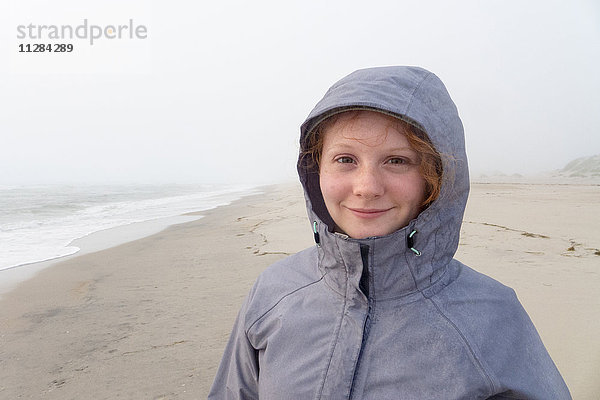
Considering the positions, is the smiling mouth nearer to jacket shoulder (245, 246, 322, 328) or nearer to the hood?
the hood

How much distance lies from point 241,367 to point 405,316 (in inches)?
26.2

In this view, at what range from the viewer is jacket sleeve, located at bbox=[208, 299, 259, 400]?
1432 millimetres

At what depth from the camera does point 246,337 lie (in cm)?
143

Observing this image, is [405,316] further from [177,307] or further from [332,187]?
[177,307]

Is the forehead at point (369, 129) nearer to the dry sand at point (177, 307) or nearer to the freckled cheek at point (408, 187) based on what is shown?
the freckled cheek at point (408, 187)

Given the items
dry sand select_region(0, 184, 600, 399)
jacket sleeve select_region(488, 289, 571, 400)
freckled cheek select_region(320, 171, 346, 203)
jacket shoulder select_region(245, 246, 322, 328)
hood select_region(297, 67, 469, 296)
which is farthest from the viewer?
dry sand select_region(0, 184, 600, 399)

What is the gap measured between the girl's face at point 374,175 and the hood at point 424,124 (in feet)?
0.18

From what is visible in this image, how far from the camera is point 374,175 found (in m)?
1.21

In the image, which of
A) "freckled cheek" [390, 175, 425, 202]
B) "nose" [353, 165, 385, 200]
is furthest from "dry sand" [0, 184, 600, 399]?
"nose" [353, 165, 385, 200]

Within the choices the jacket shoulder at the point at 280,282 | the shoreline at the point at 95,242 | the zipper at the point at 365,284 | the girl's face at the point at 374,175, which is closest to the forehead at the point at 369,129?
the girl's face at the point at 374,175

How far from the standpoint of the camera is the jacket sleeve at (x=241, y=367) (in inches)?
56.4

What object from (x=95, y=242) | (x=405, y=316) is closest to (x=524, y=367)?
(x=405, y=316)

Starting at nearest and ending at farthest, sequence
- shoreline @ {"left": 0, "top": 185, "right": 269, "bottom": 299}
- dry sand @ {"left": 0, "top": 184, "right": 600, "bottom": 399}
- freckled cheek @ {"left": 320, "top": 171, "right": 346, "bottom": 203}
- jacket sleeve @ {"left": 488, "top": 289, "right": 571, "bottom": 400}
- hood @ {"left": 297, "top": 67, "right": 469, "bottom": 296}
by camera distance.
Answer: jacket sleeve @ {"left": 488, "top": 289, "right": 571, "bottom": 400} → hood @ {"left": 297, "top": 67, "right": 469, "bottom": 296} → freckled cheek @ {"left": 320, "top": 171, "right": 346, "bottom": 203} → dry sand @ {"left": 0, "top": 184, "right": 600, "bottom": 399} → shoreline @ {"left": 0, "top": 185, "right": 269, "bottom": 299}

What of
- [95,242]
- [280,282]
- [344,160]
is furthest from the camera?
[95,242]
